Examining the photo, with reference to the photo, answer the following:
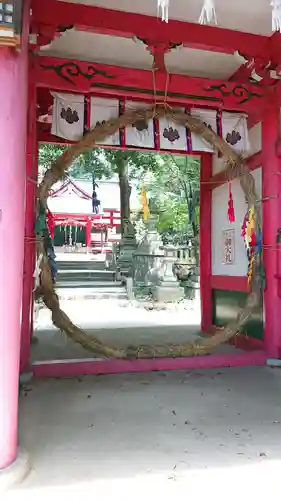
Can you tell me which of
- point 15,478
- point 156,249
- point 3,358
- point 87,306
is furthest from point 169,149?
point 156,249

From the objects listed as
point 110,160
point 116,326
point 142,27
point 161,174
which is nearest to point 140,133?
point 142,27

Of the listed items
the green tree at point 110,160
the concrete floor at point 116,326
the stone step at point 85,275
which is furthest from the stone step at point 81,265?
the concrete floor at point 116,326

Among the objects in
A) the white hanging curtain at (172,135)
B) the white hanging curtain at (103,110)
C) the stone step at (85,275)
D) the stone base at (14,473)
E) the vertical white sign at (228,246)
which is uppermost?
the white hanging curtain at (103,110)

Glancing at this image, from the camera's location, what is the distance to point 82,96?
435 centimetres

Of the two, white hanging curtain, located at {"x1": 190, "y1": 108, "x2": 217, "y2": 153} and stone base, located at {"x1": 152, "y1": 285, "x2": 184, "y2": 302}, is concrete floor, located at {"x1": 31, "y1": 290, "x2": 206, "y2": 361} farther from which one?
white hanging curtain, located at {"x1": 190, "y1": 108, "x2": 217, "y2": 153}

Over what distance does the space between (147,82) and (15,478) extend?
3.30 metres

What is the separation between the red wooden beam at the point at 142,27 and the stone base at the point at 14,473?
330cm

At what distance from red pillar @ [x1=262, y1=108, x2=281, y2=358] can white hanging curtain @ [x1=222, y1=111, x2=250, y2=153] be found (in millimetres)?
420

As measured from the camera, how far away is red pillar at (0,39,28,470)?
6.31ft

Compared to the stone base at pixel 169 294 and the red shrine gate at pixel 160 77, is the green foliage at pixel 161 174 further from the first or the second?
the red shrine gate at pixel 160 77

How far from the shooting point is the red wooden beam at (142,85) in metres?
3.69

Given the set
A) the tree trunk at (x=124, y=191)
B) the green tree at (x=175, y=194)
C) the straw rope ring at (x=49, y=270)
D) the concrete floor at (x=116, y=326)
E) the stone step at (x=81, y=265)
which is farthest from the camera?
the stone step at (x=81, y=265)

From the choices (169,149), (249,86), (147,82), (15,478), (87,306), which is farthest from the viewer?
(87,306)

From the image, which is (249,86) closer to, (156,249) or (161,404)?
(161,404)
